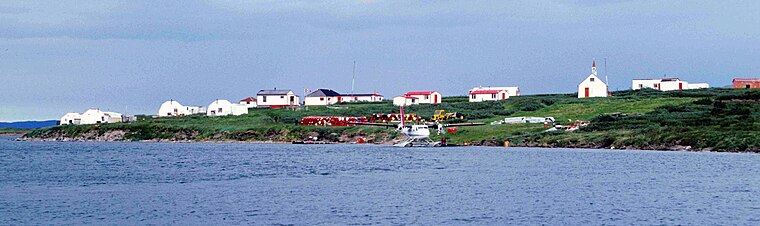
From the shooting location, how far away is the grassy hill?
301 feet

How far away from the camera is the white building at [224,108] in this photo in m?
152

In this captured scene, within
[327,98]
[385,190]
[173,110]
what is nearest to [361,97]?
[327,98]

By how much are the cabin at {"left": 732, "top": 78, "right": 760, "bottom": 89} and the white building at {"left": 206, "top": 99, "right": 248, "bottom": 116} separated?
73.6m

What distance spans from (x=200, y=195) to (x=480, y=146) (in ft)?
190

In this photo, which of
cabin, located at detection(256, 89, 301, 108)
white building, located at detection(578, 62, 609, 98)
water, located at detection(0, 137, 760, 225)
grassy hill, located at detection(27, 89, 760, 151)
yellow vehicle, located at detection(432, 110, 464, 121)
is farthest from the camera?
cabin, located at detection(256, 89, 301, 108)

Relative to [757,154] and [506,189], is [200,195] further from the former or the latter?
[757,154]

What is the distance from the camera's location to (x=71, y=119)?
521 feet

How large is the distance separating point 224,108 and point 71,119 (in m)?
24.3

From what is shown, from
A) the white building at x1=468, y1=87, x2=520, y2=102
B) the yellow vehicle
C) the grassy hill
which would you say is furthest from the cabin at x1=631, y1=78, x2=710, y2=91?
the yellow vehicle

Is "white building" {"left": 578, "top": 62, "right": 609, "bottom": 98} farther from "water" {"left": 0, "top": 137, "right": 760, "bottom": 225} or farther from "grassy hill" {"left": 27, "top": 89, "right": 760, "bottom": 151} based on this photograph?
"water" {"left": 0, "top": 137, "right": 760, "bottom": 225}

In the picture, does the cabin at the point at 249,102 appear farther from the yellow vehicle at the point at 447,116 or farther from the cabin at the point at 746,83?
the cabin at the point at 746,83

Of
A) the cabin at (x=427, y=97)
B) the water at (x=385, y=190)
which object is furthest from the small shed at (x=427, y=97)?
the water at (x=385, y=190)

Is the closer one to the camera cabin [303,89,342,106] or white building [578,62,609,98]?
white building [578,62,609,98]

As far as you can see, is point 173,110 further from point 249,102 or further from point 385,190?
point 385,190
